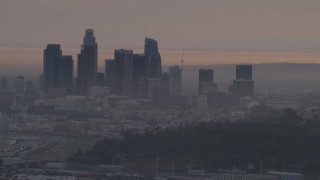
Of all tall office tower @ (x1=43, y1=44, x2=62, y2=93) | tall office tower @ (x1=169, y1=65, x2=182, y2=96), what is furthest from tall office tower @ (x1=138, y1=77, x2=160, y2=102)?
tall office tower @ (x1=43, y1=44, x2=62, y2=93)

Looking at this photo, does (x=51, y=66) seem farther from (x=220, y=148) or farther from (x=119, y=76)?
(x=220, y=148)

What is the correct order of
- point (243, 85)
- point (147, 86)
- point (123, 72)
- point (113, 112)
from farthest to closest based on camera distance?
→ point (123, 72)
point (243, 85)
point (147, 86)
point (113, 112)

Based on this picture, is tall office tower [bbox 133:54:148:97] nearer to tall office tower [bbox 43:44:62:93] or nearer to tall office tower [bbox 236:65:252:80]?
tall office tower [bbox 43:44:62:93]

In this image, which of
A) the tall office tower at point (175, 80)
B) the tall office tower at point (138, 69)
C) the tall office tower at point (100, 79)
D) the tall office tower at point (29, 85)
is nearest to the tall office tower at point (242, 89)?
the tall office tower at point (175, 80)

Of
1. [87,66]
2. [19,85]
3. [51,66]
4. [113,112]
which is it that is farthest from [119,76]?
[113,112]

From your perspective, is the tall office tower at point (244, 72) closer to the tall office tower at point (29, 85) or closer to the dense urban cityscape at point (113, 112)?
the dense urban cityscape at point (113, 112)

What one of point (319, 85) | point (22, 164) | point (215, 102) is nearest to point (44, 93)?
point (215, 102)
